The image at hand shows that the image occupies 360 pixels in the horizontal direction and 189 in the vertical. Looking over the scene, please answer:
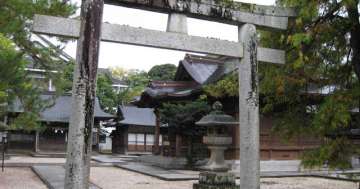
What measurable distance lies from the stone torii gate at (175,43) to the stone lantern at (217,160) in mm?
4360

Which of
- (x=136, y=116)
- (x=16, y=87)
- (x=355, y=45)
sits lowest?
(x=136, y=116)

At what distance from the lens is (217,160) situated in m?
12.5

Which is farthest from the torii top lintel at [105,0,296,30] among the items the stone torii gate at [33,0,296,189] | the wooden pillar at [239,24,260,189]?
the wooden pillar at [239,24,260,189]

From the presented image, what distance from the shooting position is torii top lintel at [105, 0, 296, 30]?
23.5 feet

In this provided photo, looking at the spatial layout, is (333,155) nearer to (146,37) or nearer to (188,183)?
(146,37)

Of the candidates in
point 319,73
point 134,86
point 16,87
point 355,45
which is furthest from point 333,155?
point 134,86

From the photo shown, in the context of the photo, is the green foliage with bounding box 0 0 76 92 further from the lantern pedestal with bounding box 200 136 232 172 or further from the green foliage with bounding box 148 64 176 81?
the green foliage with bounding box 148 64 176 81

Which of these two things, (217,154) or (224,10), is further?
(217,154)

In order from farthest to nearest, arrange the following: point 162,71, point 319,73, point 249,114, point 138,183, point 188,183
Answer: point 162,71, point 138,183, point 188,183, point 319,73, point 249,114

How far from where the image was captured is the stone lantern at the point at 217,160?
12.0 metres

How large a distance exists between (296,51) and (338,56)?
877 millimetres

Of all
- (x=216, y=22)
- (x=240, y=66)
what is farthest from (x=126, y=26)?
(x=240, y=66)

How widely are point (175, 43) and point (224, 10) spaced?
51.1 inches

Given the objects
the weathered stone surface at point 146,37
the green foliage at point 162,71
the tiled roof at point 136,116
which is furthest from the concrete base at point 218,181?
the green foliage at point 162,71
